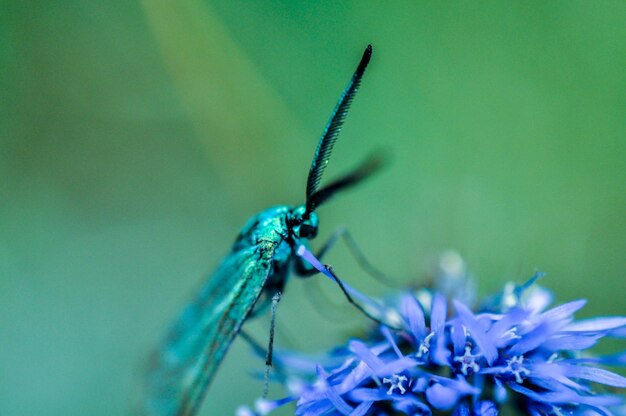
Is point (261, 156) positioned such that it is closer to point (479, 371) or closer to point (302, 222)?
point (302, 222)

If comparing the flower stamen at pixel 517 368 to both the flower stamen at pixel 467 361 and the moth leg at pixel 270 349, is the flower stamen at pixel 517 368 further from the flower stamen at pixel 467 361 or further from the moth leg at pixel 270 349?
the moth leg at pixel 270 349

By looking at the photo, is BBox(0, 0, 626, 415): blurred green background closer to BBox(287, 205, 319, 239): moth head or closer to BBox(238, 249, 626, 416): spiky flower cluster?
BBox(287, 205, 319, 239): moth head

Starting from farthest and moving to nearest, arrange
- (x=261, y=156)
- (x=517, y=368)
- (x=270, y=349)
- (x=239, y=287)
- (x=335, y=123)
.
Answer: (x=261, y=156)
(x=239, y=287)
(x=270, y=349)
(x=335, y=123)
(x=517, y=368)

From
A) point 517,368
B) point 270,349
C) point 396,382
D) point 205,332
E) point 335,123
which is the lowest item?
point 517,368

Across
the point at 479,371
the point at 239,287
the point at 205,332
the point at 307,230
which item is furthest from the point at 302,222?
the point at 479,371

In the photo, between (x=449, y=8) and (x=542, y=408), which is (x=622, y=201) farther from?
(x=542, y=408)

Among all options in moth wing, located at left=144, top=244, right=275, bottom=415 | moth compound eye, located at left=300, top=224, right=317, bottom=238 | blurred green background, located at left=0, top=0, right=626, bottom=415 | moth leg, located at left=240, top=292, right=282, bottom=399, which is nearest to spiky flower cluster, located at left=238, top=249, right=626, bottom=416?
moth leg, located at left=240, top=292, right=282, bottom=399
